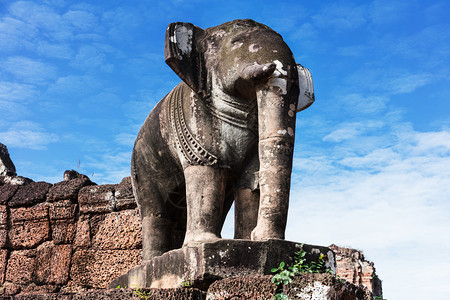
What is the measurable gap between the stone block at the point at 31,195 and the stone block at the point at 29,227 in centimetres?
8

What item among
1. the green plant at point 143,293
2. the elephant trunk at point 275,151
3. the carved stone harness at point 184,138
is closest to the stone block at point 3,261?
the carved stone harness at point 184,138

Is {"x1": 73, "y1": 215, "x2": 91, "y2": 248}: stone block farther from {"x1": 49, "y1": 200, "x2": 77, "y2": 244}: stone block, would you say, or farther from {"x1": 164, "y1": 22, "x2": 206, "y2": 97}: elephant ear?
{"x1": 164, "y1": 22, "x2": 206, "y2": 97}: elephant ear

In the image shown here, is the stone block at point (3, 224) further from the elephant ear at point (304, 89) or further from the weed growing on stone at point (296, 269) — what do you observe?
the weed growing on stone at point (296, 269)

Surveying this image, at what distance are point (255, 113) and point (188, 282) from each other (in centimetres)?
156

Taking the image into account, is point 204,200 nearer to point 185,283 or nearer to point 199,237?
point 199,237

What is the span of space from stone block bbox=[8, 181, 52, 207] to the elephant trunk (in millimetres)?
4148

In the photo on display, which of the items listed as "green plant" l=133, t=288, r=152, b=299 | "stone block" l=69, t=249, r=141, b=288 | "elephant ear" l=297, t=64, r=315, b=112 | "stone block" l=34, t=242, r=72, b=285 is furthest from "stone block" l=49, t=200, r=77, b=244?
"elephant ear" l=297, t=64, r=315, b=112

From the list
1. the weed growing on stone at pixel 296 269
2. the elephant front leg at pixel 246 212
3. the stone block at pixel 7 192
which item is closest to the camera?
the weed growing on stone at pixel 296 269

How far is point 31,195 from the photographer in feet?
27.4

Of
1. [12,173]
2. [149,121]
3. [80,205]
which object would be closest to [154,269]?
[149,121]

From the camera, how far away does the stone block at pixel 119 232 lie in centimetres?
739

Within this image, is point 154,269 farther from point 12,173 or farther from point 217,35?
point 12,173

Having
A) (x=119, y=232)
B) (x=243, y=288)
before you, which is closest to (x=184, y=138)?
(x=243, y=288)

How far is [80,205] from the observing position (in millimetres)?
7883
